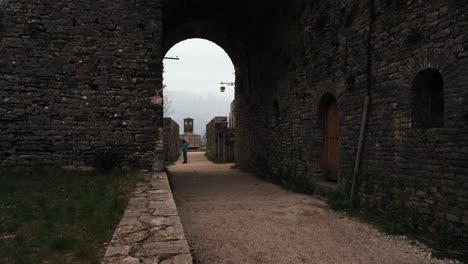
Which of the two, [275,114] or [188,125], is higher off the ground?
[188,125]

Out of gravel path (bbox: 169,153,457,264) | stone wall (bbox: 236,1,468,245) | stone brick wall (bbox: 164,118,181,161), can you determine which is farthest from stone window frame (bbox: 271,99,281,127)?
stone brick wall (bbox: 164,118,181,161)

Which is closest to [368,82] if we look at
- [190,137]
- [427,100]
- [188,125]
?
[427,100]

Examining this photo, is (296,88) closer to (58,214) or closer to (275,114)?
(275,114)

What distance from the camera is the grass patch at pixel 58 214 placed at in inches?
151

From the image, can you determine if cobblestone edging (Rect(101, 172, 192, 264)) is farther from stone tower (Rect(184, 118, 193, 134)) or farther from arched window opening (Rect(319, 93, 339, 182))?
stone tower (Rect(184, 118, 193, 134))

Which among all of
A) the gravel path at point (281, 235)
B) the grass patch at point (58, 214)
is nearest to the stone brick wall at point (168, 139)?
the grass patch at point (58, 214)

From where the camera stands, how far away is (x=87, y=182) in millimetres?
7449

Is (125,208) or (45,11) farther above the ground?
(45,11)

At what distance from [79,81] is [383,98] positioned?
6.72m

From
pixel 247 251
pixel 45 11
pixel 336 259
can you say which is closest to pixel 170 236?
pixel 247 251

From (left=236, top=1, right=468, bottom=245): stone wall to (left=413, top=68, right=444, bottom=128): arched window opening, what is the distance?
0.10 m

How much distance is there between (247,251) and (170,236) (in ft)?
4.02

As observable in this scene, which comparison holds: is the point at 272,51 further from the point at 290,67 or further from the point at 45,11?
the point at 45,11

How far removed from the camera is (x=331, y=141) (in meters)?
8.88
